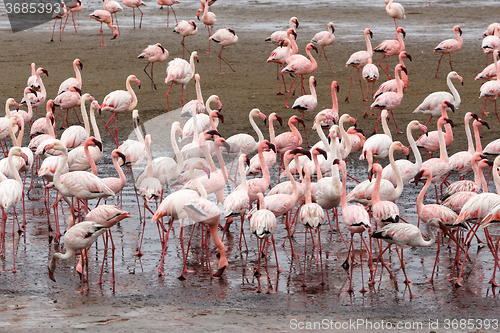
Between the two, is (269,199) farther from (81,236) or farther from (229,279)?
(81,236)

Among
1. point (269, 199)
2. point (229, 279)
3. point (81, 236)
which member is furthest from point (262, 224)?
point (81, 236)

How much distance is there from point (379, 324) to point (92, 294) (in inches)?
100

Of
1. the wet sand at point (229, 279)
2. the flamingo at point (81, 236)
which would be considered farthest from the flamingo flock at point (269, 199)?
the wet sand at point (229, 279)

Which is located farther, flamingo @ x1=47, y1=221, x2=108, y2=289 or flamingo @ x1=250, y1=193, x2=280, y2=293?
flamingo @ x1=250, y1=193, x2=280, y2=293

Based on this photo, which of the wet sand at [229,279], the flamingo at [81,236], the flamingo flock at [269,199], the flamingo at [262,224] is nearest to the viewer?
the wet sand at [229,279]

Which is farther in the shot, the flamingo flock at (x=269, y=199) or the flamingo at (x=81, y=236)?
the flamingo flock at (x=269, y=199)

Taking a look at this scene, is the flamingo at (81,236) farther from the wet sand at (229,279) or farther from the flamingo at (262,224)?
the flamingo at (262,224)

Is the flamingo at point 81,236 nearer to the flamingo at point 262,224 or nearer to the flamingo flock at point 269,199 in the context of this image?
the flamingo flock at point 269,199

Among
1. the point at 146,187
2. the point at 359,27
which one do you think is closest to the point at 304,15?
the point at 359,27

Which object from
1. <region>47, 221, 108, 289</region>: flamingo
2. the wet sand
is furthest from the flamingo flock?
the wet sand

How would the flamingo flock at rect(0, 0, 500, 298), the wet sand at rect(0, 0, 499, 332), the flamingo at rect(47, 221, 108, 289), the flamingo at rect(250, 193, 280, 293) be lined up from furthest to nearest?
the flamingo flock at rect(0, 0, 500, 298), the flamingo at rect(250, 193, 280, 293), the flamingo at rect(47, 221, 108, 289), the wet sand at rect(0, 0, 499, 332)

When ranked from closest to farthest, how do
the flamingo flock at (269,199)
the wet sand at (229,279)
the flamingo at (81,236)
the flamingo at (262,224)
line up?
the wet sand at (229,279), the flamingo at (81,236), the flamingo at (262,224), the flamingo flock at (269,199)

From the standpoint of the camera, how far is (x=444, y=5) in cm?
2312

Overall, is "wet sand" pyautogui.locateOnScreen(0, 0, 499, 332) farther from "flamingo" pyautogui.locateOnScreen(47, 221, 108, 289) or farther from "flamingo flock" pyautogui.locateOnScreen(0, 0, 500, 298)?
"flamingo" pyautogui.locateOnScreen(47, 221, 108, 289)
